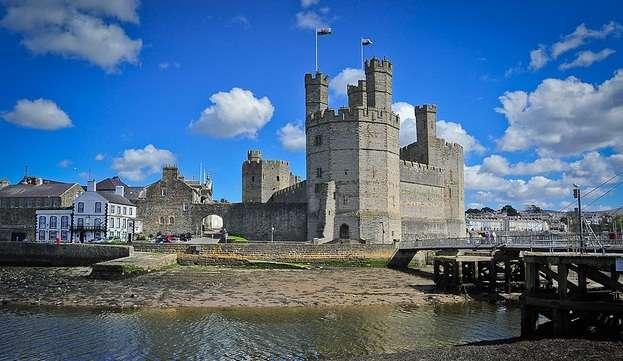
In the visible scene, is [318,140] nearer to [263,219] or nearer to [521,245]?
[263,219]

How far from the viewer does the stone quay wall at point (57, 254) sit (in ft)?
122

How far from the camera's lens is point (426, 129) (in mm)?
56156

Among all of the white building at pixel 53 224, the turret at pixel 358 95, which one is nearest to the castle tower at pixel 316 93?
the turret at pixel 358 95

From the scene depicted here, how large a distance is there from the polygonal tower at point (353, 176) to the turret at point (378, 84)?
0.79 m

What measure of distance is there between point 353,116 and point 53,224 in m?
28.2

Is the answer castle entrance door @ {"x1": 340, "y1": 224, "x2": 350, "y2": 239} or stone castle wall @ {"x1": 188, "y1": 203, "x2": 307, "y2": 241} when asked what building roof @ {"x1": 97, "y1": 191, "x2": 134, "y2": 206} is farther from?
castle entrance door @ {"x1": 340, "y1": 224, "x2": 350, "y2": 239}

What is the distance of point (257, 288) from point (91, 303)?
7634mm

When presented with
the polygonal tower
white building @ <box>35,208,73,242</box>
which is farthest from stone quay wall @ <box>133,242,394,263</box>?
white building @ <box>35,208,73,242</box>

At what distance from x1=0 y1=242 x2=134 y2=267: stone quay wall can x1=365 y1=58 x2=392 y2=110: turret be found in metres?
21.8

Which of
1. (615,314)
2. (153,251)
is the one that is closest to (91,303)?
(153,251)

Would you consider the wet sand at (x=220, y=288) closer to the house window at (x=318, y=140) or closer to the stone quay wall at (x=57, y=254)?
the stone quay wall at (x=57, y=254)

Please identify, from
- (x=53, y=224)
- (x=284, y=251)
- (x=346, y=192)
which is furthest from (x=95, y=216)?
(x=346, y=192)

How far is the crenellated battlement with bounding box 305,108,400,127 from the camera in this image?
4238cm

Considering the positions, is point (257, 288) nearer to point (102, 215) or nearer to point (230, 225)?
point (230, 225)
